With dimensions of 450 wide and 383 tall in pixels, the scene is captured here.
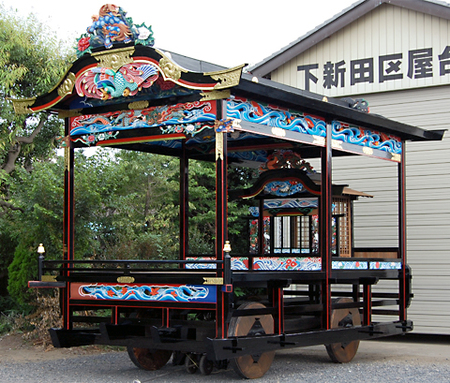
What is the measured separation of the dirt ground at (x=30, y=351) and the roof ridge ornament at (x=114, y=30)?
16.5 feet

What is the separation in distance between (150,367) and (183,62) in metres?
4.10

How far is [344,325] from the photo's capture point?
10.6 m

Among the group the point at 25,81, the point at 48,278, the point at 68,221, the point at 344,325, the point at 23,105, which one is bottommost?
the point at 344,325

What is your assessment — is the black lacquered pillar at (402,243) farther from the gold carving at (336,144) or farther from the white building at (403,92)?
the gold carving at (336,144)

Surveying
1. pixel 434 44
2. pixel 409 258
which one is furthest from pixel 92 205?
pixel 434 44

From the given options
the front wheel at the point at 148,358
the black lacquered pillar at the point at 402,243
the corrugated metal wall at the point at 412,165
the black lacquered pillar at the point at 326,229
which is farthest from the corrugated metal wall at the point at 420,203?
the front wheel at the point at 148,358

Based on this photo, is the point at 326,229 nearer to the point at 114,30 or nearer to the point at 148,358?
the point at 148,358

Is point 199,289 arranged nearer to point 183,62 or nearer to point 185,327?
point 185,327

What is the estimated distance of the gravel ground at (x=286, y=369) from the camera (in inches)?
363

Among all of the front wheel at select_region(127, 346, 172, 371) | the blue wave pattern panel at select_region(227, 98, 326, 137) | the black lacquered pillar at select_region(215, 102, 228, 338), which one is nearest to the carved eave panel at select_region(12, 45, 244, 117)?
the blue wave pattern panel at select_region(227, 98, 326, 137)

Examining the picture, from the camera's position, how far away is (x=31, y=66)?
1631 centimetres

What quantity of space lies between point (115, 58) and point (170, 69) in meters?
0.87

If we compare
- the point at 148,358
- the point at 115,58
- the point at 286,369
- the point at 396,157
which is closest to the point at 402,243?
the point at 396,157

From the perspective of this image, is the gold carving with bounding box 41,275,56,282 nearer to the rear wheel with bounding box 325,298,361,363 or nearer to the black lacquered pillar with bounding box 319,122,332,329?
the black lacquered pillar with bounding box 319,122,332,329
